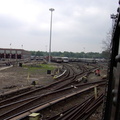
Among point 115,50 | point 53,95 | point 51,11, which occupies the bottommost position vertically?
point 53,95

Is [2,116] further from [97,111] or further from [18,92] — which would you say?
[18,92]

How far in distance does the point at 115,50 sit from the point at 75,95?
7.60 m

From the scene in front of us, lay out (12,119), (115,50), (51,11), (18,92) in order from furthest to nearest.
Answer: (51,11) → (18,92) → (12,119) → (115,50)

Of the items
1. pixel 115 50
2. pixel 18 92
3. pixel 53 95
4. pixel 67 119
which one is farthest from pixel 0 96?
pixel 115 50

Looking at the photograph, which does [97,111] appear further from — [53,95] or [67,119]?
[53,95]

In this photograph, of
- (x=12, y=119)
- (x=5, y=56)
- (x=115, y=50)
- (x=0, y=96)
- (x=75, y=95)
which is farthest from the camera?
(x=5, y=56)

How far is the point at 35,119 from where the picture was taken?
554 cm

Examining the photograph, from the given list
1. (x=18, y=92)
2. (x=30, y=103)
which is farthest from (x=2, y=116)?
(x=18, y=92)

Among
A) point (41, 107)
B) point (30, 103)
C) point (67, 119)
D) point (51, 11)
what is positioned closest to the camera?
point (67, 119)

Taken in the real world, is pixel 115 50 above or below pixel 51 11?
below

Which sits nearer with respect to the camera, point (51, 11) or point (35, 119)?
point (35, 119)

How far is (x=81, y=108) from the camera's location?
7047 mm

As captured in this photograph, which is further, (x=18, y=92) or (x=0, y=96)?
(x=18, y=92)

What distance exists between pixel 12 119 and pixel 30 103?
8.28ft
